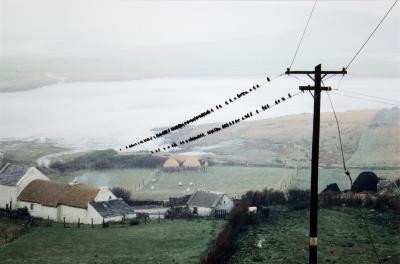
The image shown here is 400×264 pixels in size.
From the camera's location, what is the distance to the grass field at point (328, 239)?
1111 inches

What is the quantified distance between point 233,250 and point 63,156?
158ft

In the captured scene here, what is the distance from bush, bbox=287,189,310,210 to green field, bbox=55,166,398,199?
765cm

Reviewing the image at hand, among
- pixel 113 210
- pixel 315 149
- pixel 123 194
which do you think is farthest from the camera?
pixel 123 194


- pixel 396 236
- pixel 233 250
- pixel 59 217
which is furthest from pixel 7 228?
pixel 396 236

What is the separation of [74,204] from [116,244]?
54.2 feet

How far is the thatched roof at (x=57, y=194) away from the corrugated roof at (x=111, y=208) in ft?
4.47

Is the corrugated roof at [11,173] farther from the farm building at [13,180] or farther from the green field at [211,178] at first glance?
the green field at [211,178]

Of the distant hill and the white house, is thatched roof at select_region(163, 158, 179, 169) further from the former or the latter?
the white house

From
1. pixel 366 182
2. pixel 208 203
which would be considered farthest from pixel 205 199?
pixel 366 182

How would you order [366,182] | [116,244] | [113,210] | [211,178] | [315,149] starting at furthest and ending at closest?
[211,178]
[366,182]
[113,210]
[116,244]
[315,149]

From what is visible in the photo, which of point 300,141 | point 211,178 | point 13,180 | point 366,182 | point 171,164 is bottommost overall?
point 13,180

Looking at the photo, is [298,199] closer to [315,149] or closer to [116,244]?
[116,244]

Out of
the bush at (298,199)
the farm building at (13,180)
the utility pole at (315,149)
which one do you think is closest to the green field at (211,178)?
the bush at (298,199)

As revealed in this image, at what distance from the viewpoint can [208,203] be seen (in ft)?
188
